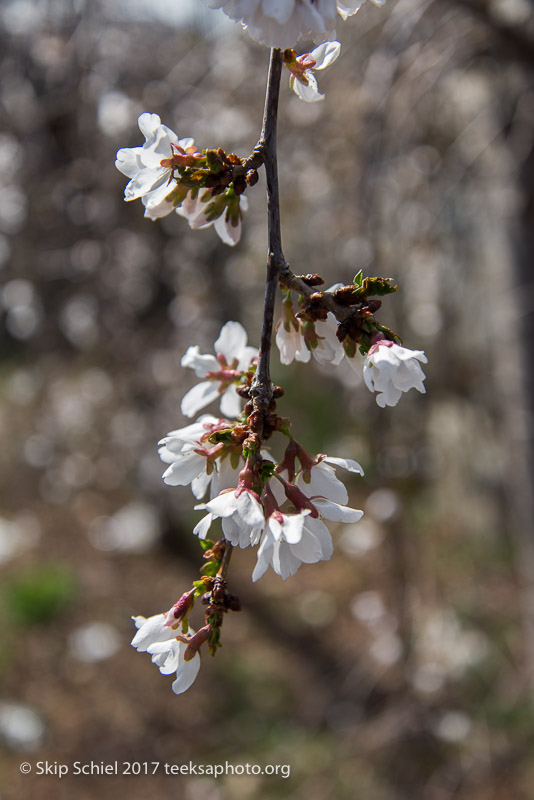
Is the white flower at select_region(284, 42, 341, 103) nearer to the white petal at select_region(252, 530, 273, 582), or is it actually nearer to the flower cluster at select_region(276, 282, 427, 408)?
the flower cluster at select_region(276, 282, 427, 408)

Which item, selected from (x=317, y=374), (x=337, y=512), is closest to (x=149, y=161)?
(x=337, y=512)

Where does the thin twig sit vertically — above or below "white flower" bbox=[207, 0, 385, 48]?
below

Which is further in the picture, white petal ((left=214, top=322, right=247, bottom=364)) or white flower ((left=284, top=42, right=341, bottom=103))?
white petal ((left=214, top=322, right=247, bottom=364))

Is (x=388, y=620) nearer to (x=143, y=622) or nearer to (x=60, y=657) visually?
(x=60, y=657)

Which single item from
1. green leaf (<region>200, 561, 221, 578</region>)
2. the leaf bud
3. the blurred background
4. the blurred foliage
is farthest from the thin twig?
the blurred foliage

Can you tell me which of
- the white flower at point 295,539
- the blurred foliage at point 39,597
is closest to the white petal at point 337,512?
the white flower at point 295,539

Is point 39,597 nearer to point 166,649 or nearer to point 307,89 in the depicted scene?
point 166,649
